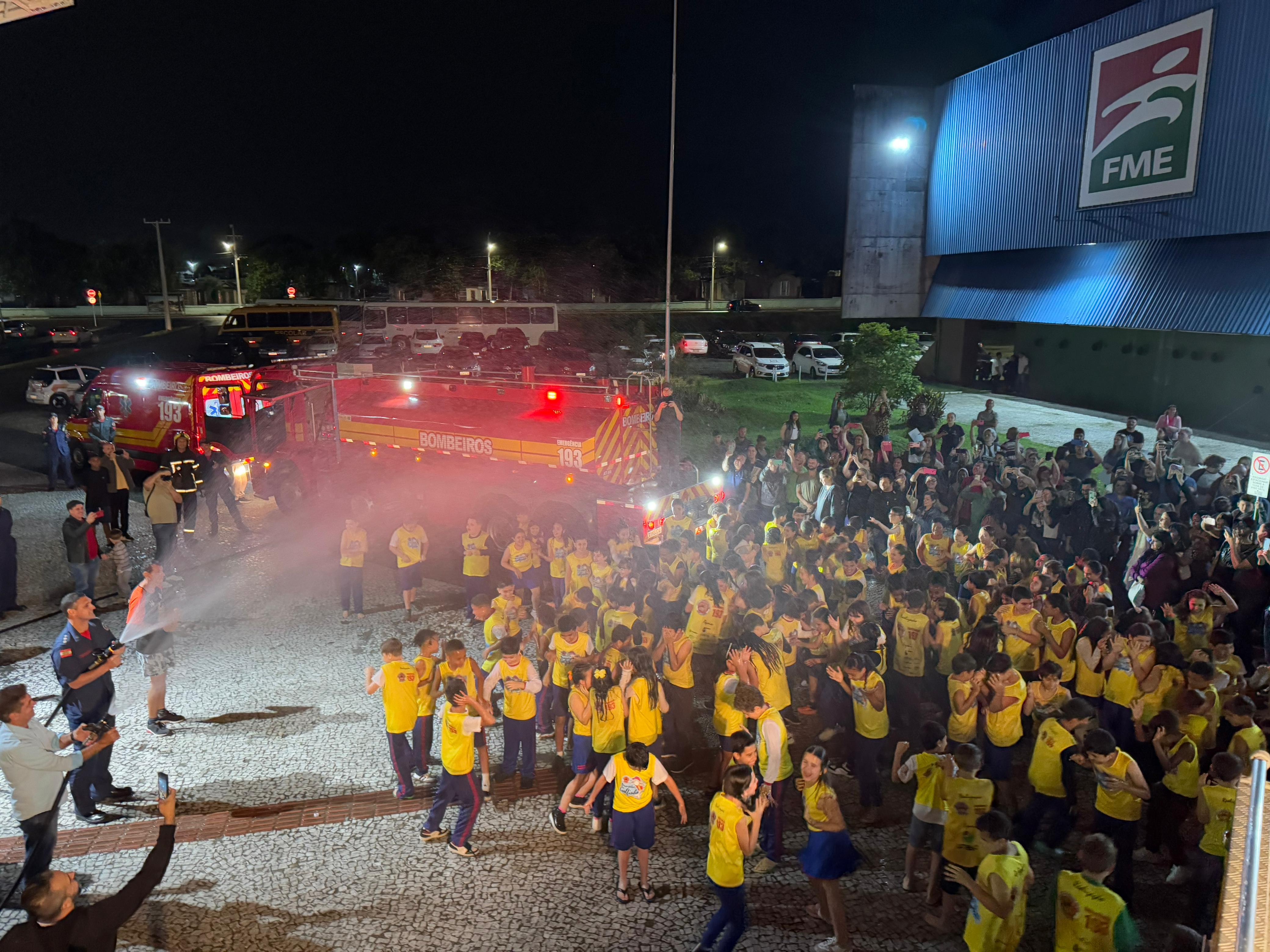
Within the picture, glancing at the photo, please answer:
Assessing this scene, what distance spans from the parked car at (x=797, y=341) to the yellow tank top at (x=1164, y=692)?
3249cm

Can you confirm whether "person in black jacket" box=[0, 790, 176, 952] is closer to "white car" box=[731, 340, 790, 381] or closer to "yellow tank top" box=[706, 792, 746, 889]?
"yellow tank top" box=[706, 792, 746, 889]

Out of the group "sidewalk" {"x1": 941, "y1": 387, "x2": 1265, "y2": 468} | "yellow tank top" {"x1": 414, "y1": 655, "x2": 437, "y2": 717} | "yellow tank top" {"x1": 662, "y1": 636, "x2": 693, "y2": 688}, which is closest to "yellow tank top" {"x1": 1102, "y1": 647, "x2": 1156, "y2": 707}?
"yellow tank top" {"x1": 662, "y1": 636, "x2": 693, "y2": 688}

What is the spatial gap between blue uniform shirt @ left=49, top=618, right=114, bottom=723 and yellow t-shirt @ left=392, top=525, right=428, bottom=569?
3.68 meters

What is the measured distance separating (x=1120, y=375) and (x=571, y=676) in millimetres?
25397

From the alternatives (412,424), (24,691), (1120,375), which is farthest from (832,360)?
(24,691)

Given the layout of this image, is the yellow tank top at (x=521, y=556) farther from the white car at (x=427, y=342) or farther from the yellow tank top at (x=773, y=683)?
the white car at (x=427, y=342)

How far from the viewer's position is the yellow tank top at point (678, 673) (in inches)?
276

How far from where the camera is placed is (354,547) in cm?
1027

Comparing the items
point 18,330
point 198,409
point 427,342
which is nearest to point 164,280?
point 18,330

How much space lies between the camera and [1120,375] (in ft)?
84.8

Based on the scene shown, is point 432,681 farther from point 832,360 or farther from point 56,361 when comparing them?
point 56,361

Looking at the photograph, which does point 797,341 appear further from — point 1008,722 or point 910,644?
point 1008,722

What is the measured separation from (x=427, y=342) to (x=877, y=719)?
35.4m

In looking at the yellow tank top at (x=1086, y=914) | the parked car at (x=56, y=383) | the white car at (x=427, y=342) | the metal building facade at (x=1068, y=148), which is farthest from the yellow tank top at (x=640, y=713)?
the white car at (x=427, y=342)
